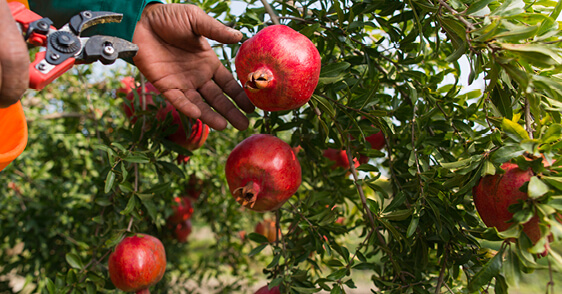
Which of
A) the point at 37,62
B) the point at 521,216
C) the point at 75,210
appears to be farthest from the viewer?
the point at 75,210

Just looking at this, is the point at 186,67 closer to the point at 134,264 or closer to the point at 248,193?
the point at 248,193

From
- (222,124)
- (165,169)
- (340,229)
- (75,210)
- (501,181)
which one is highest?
(501,181)

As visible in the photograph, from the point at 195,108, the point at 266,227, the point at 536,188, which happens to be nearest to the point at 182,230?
the point at 266,227

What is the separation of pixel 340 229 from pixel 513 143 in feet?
1.86

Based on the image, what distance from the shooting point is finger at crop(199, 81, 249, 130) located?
3.98 feet

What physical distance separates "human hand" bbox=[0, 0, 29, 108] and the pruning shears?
7 centimetres

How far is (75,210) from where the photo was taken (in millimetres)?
2137

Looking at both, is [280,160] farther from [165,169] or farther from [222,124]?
[165,169]

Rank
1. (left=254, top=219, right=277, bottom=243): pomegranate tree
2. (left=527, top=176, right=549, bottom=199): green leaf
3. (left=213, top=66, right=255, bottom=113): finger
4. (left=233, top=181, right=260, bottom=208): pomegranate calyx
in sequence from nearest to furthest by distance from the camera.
Result: 1. (left=527, top=176, right=549, bottom=199): green leaf
2. (left=233, top=181, right=260, bottom=208): pomegranate calyx
3. (left=213, top=66, right=255, bottom=113): finger
4. (left=254, top=219, right=277, bottom=243): pomegranate tree

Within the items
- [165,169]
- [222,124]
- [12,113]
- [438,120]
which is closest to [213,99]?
[222,124]

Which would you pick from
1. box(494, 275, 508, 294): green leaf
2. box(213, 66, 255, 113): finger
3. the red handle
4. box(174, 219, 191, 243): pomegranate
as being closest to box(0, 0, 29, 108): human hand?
the red handle

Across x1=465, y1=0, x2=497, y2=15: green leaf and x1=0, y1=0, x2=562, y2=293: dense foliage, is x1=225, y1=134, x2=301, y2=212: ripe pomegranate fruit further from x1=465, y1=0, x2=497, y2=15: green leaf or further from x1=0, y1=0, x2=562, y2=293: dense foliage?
x1=465, y1=0, x2=497, y2=15: green leaf

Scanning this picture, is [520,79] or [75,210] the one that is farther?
[75,210]

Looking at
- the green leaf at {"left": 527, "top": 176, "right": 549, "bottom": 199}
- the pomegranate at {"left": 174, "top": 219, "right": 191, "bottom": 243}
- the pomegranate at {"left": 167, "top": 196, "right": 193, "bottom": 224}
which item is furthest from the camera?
the pomegranate at {"left": 174, "top": 219, "right": 191, "bottom": 243}
